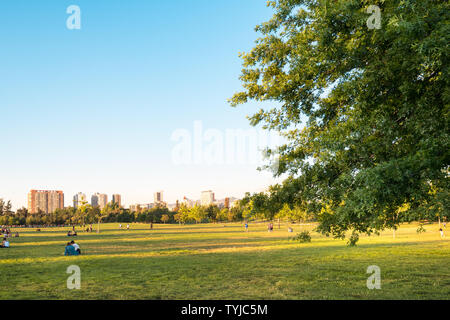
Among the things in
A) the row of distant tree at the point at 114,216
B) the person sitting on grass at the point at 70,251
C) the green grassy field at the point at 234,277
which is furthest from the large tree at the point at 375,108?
the row of distant tree at the point at 114,216

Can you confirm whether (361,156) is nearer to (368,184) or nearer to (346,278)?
(368,184)

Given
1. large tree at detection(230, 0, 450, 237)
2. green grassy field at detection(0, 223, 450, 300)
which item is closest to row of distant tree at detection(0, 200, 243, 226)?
green grassy field at detection(0, 223, 450, 300)

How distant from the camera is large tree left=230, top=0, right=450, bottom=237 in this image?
32.4 ft

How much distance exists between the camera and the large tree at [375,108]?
9.88 metres

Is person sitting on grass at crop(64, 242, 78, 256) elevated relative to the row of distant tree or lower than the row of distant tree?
elevated

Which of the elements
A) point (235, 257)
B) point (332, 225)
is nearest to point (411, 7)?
point (332, 225)

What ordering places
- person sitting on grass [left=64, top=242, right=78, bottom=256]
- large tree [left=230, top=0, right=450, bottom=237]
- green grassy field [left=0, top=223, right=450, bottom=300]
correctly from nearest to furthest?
1. large tree [left=230, top=0, right=450, bottom=237]
2. green grassy field [left=0, top=223, right=450, bottom=300]
3. person sitting on grass [left=64, top=242, right=78, bottom=256]

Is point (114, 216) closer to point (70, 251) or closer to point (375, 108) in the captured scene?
point (70, 251)

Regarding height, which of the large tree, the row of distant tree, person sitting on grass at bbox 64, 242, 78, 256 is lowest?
the row of distant tree

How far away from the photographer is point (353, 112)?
471 inches

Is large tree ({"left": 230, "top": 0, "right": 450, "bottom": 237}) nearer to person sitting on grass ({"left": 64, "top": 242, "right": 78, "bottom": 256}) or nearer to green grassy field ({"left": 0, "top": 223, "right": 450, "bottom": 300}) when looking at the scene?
green grassy field ({"left": 0, "top": 223, "right": 450, "bottom": 300})

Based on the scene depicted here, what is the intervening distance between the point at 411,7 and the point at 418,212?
22.7ft
